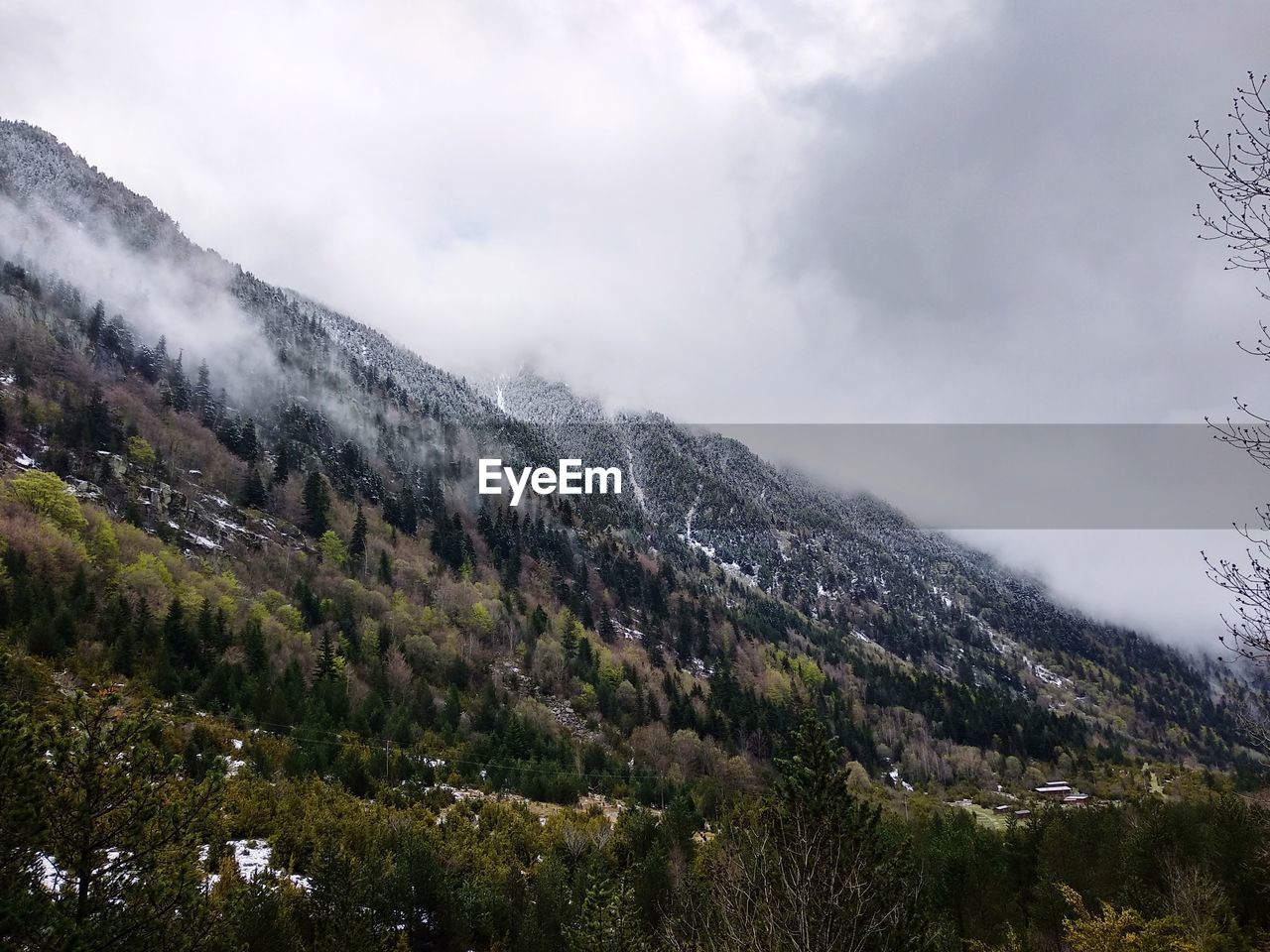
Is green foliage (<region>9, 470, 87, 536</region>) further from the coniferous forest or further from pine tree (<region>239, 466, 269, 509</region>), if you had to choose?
pine tree (<region>239, 466, 269, 509</region>)

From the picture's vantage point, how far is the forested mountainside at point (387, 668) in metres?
28.0

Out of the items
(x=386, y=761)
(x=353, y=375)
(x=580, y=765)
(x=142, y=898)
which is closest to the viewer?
(x=142, y=898)

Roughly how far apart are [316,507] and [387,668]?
53014mm

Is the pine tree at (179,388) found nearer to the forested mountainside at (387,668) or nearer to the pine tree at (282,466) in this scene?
the forested mountainside at (387,668)

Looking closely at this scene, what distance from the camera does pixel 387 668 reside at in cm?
8131

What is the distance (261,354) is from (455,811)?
171042 millimetres

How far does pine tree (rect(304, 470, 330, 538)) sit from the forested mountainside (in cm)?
63

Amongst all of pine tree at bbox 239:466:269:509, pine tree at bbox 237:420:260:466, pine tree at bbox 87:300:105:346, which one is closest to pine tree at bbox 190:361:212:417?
pine tree at bbox 237:420:260:466

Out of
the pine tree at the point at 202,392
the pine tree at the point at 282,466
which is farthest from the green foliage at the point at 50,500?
the pine tree at the point at 202,392

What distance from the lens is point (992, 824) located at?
82.0 m

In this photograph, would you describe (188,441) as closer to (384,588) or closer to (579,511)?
(384,588)

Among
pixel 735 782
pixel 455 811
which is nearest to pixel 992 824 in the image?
pixel 735 782

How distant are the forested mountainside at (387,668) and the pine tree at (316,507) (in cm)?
63

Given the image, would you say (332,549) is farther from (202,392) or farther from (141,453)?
(202,392)
